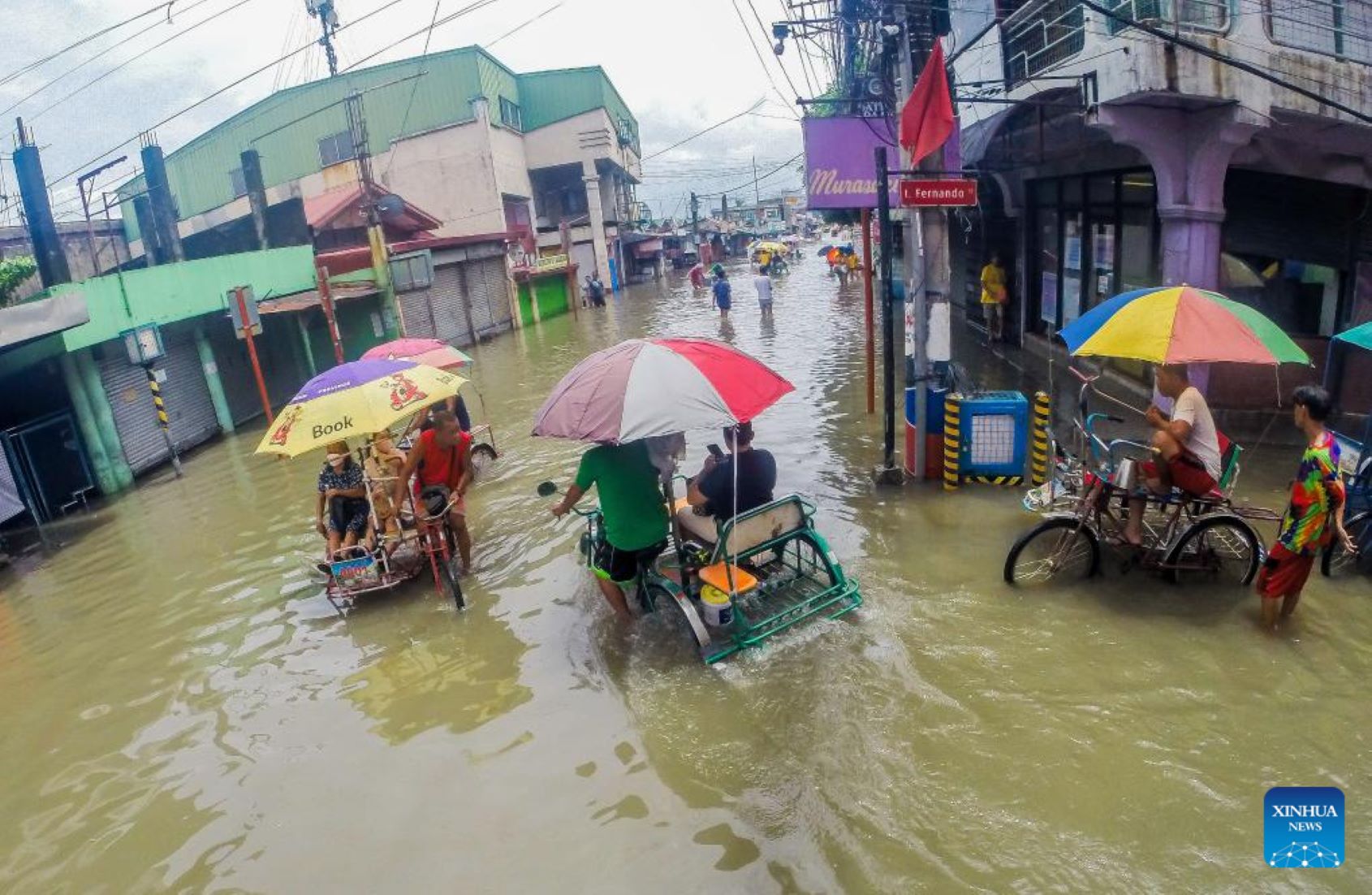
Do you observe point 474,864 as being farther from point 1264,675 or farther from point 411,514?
point 1264,675

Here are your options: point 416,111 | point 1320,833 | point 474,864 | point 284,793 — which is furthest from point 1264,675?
point 416,111

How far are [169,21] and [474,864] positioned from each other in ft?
36.9

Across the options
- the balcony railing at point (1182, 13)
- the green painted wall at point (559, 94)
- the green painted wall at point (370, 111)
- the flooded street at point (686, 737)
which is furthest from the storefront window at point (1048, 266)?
the green painted wall at point (559, 94)

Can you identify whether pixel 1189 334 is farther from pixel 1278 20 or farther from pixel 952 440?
pixel 1278 20

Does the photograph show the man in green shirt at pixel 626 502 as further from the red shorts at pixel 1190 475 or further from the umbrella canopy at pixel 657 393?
the red shorts at pixel 1190 475

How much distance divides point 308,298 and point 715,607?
16795 mm

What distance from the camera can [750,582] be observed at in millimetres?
5727

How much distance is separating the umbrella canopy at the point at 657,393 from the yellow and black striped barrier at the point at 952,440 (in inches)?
143

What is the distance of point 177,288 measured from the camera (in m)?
15.0

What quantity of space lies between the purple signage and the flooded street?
14.3 feet

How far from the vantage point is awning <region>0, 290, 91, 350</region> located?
31.9 feet

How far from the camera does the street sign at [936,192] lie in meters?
8.05

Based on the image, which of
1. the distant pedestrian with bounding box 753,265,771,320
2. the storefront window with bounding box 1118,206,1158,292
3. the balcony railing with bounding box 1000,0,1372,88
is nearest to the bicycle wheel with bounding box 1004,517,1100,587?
the balcony railing with bounding box 1000,0,1372,88

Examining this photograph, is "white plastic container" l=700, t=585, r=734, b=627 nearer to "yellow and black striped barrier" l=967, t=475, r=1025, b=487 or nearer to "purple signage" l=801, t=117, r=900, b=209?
"yellow and black striped barrier" l=967, t=475, r=1025, b=487
